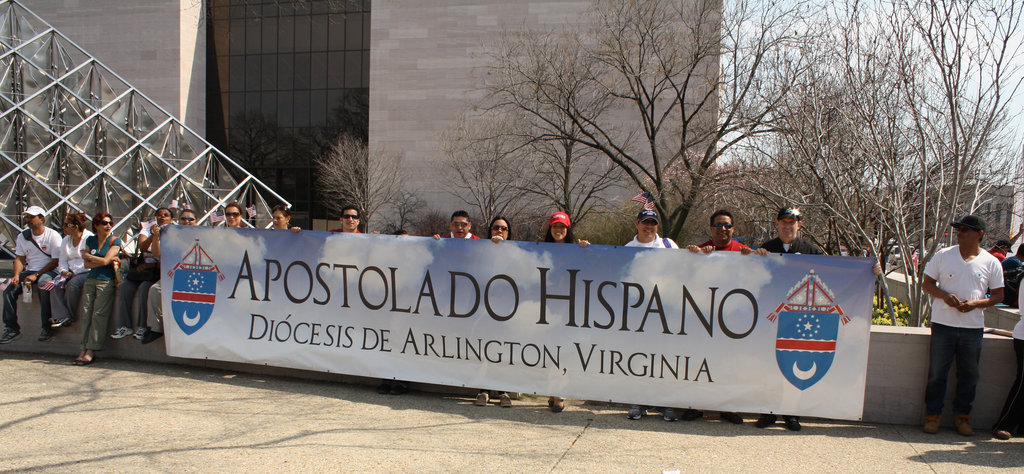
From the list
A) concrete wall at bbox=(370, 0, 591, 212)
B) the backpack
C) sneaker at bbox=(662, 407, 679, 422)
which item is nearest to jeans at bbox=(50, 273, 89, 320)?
sneaker at bbox=(662, 407, 679, 422)

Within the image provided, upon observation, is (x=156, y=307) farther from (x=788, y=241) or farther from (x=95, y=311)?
(x=788, y=241)

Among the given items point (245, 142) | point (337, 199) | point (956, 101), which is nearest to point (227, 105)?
point (245, 142)

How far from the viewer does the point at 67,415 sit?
5.30m

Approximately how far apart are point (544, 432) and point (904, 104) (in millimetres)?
6666

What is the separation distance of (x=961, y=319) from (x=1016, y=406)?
78 cm

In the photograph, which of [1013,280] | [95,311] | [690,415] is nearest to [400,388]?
[690,415]

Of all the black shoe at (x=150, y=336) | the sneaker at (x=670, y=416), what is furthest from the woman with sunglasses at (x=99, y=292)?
the sneaker at (x=670, y=416)

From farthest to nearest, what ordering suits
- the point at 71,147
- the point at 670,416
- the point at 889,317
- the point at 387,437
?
the point at 71,147
the point at 889,317
the point at 670,416
the point at 387,437

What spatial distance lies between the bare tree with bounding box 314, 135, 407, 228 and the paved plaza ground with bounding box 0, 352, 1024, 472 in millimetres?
31270

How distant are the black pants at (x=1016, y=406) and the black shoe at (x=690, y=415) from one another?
7.46 ft

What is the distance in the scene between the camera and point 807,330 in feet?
18.0

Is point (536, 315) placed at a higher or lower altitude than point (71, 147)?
lower

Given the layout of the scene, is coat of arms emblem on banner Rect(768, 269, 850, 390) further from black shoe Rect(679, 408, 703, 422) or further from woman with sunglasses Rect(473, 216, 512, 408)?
woman with sunglasses Rect(473, 216, 512, 408)

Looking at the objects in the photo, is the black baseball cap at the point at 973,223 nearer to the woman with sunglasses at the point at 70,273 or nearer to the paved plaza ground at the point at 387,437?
the paved plaza ground at the point at 387,437
